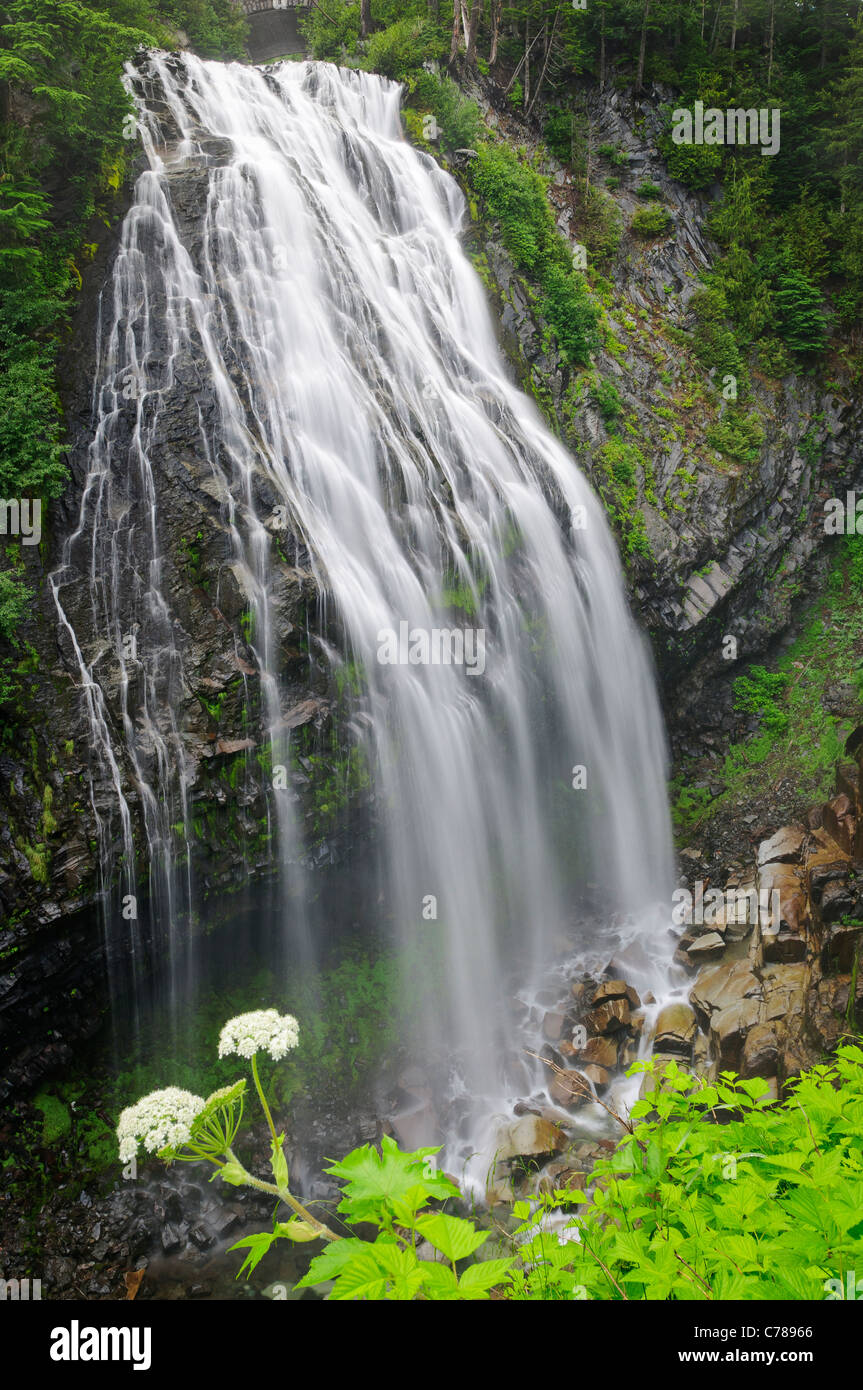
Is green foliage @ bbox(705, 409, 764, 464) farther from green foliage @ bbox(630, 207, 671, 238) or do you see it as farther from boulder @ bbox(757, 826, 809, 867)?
boulder @ bbox(757, 826, 809, 867)

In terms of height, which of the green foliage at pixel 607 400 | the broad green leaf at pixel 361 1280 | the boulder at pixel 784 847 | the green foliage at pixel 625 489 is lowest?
the broad green leaf at pixel 361 1280

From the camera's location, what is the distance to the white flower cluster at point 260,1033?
283 centimetres

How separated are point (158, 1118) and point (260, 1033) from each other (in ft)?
1.46

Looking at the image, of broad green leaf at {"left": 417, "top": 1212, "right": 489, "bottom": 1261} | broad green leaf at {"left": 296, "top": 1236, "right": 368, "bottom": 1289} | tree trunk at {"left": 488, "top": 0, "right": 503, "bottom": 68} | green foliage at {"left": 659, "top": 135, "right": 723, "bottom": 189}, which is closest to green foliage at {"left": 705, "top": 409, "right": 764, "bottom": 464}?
green foliage at {"left": 659, "top": 135, "right": 723, "bottom": 189}

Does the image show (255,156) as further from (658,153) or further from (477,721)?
(477,721)

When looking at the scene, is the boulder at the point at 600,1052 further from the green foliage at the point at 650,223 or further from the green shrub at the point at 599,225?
the green foliage at the point at 650,223

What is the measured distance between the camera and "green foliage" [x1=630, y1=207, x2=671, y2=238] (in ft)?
54.7

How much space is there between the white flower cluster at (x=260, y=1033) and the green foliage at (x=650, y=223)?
19.2 m

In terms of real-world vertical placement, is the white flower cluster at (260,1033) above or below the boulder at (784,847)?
below

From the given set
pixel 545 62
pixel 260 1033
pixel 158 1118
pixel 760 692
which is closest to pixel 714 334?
pixel 760 692

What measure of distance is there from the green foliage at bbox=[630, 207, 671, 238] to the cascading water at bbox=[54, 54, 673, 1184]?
16.1 feet

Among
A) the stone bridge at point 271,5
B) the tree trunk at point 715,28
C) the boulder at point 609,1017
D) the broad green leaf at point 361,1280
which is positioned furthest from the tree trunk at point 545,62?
the broad green leaf at point 361,1280

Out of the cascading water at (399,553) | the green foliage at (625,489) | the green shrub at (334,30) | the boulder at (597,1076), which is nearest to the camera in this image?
the boulder at (597,1076)
